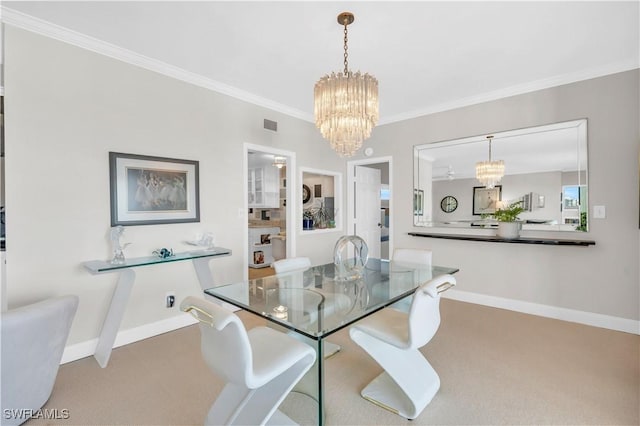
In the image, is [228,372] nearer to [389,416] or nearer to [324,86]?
[389,416]

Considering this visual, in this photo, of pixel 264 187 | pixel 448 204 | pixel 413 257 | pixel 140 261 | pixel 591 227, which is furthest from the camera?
pixel 264 187

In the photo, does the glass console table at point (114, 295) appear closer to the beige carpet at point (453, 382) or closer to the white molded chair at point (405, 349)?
the beige carpet at point (453, 382)

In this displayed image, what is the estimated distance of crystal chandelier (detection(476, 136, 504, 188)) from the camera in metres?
3.69

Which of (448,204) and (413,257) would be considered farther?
(448,204)

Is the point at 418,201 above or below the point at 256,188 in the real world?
below

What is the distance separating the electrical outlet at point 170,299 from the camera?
9.86ft

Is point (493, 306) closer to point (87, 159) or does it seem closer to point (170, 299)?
point (170, 299)

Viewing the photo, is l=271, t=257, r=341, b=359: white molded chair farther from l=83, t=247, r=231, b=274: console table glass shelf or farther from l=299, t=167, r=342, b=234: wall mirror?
l=299, t=167, r=342, b=234: wall mirror

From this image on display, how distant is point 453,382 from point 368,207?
11.9ft

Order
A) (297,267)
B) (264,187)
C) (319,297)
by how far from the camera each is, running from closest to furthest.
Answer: (319,297) < (297,267) < (264,187)

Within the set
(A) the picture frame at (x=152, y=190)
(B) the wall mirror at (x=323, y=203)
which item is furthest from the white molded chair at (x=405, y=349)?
(B) the wall mirror at (x=323, y=203)

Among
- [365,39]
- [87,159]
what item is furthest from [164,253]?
[365,39]

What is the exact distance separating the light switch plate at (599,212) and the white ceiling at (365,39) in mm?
1352

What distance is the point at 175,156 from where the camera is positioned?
10.0 ft
